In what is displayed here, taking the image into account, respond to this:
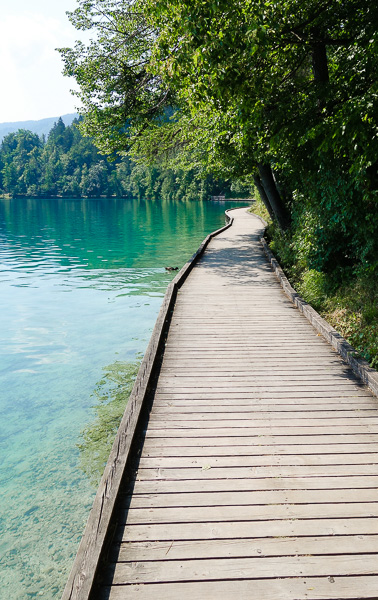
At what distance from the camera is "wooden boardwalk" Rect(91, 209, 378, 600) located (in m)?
2.77

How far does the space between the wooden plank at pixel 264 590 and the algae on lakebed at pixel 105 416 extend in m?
3.00

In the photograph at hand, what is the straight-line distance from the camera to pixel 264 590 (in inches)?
105

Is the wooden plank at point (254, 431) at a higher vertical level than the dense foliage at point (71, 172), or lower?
lower

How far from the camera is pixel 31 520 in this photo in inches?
197

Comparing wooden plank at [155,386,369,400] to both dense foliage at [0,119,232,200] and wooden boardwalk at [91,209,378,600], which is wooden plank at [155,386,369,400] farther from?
dense foliage at [0,119,232,200]

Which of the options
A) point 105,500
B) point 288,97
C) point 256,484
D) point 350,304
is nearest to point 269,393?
point 256,484

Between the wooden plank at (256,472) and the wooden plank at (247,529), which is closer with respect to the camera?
the wooden plank at (247,529)

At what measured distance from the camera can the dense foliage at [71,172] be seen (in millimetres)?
103812

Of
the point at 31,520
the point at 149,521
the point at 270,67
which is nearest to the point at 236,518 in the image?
the point at 149,521

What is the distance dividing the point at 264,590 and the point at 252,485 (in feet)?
3.26

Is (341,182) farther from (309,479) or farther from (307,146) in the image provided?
(309,479)

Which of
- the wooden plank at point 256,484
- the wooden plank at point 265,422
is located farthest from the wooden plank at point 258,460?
the wooden plank at point 265,422

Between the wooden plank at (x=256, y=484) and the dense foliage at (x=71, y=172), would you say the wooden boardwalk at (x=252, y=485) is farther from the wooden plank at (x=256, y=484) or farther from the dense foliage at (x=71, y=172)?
the dense foliage at (x=71, y=172)

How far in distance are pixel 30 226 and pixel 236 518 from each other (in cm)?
4263
